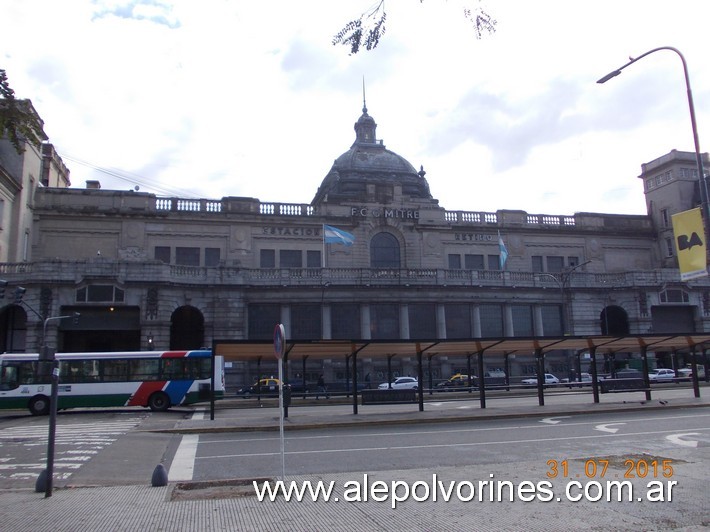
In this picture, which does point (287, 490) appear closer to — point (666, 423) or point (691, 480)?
point (691, 480)

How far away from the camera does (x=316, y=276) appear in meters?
48.3

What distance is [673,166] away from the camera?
6272 centimetres

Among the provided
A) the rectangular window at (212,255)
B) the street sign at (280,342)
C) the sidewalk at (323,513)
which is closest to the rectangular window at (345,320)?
the rectangular window at (212,255)

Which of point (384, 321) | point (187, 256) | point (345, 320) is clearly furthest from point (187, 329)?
point (384, 321)

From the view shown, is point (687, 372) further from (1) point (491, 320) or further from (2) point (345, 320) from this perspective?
(2) point (345, 320)

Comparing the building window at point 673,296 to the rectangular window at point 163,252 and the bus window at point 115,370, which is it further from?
the bus window at point 115,370

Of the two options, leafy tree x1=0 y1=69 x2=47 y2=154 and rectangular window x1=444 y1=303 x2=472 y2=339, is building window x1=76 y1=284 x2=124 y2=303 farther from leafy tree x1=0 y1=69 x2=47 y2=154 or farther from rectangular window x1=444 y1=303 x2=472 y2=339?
leafy tree x1=0 y1=69 x2=47 y2=154

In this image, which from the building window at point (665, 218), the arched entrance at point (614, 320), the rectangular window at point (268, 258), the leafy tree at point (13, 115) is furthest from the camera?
the building window at point (665, 218)

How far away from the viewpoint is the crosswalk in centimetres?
1349

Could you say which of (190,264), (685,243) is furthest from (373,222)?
(685,243)

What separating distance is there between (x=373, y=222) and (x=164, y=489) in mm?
44867

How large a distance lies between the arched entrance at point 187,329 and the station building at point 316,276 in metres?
0.11

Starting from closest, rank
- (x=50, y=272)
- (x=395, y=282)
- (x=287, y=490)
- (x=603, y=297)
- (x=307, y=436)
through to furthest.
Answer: (x=287, y=490) → (x=307, y=436) → (x=50, y=272) → (x=395, y=282) → (x=603, y=297)

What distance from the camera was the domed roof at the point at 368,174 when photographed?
6028 centimetres
